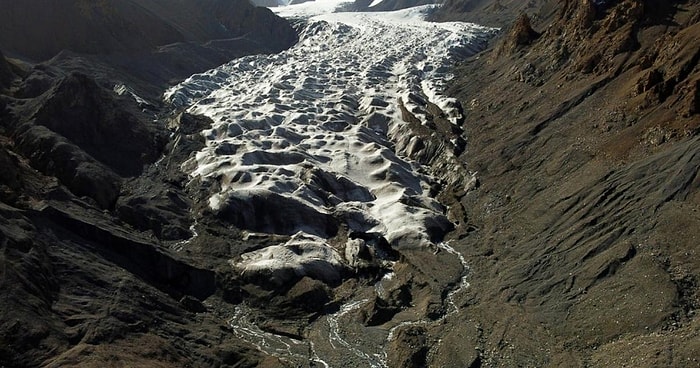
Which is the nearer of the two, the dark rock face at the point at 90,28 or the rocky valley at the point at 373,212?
the rocky valley at the point at 373,212

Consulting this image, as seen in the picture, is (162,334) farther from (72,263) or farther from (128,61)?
(128,61)

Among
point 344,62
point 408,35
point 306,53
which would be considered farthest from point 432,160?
point 408,35

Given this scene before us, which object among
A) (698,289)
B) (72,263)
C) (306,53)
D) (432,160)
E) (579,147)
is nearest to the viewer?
(698,289)

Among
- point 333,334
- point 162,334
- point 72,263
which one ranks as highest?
point 72,263

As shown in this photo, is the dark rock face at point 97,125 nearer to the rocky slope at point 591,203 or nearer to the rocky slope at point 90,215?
the rocky slope at point 90,215

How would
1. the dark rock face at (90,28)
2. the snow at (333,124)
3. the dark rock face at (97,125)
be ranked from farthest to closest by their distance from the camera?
the dark rock face at (90,28), the dark rock face at (97,125), the snow at (333,124)

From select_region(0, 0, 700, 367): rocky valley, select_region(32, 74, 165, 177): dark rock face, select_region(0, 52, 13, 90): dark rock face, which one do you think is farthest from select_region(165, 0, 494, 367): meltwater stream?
select_region(0, 52, 13, 90): dark rock face

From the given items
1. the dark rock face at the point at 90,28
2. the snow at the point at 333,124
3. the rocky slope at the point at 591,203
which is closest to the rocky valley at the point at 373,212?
the rocky slope at the point at 591,203

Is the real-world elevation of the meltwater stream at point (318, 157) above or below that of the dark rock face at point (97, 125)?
below
